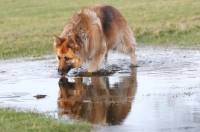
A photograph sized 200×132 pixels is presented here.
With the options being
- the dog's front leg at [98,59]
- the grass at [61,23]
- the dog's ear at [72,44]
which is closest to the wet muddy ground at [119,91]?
the dog's front leg at [98,59]

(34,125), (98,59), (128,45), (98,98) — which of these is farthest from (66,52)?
(34,125)

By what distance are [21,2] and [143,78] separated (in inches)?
1173

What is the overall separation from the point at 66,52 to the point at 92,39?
0.98 metres

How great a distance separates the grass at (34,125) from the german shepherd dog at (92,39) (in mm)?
3296

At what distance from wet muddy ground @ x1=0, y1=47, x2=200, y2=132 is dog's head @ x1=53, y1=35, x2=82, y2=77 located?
370 mm

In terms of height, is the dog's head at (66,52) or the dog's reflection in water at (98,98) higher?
the dog's head at (66,52)

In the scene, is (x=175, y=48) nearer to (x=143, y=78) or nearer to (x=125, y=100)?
(x=143, y=78)

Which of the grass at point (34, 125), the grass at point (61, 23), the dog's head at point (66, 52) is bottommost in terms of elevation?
the grass at point (61, 23)

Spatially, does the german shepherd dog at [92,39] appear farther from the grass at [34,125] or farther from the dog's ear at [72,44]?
the grass at [34,125]

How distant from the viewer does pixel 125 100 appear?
9.08 m

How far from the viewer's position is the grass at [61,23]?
1739cm

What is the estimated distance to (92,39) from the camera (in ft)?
38.4

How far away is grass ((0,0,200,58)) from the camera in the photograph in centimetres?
1739

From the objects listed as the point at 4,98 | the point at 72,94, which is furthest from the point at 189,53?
the point at 4,98
